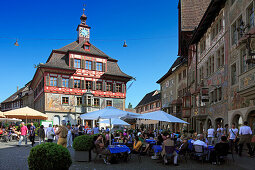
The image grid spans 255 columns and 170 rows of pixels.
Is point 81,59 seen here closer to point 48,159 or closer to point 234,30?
point 234,30

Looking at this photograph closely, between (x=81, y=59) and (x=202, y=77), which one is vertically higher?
(x=81, y=59)

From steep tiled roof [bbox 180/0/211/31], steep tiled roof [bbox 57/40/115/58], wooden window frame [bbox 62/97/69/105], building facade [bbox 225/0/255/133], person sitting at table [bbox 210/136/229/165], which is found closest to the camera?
person sitting at table [bbox 210/136/229/165]

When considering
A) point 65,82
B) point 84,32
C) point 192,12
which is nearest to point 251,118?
point 192,12

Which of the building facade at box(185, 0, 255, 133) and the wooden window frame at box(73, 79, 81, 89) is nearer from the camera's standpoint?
the building facade at box(185, 0, 255, 133)

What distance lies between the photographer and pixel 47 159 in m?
6.32

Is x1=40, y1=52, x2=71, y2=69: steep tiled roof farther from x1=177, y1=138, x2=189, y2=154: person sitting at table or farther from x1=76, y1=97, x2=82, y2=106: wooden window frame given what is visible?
x1=177, y1=138, x2=189, y2=154: person sitting at table

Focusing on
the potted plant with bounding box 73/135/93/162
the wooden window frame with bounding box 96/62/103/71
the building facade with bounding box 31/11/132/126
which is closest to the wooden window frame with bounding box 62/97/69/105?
the building facade with bounding box 31/11/132/126

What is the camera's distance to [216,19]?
22.2m

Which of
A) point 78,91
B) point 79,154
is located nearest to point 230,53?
point 79,154

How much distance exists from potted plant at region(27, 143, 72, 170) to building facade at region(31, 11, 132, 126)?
3544 cm

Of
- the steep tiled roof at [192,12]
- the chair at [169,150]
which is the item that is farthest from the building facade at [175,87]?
the chair at [169,150]

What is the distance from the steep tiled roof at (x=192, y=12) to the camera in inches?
1220

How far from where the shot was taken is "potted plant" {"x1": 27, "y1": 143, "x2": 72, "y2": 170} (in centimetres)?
632

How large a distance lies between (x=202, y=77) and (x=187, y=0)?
980 centimetres
